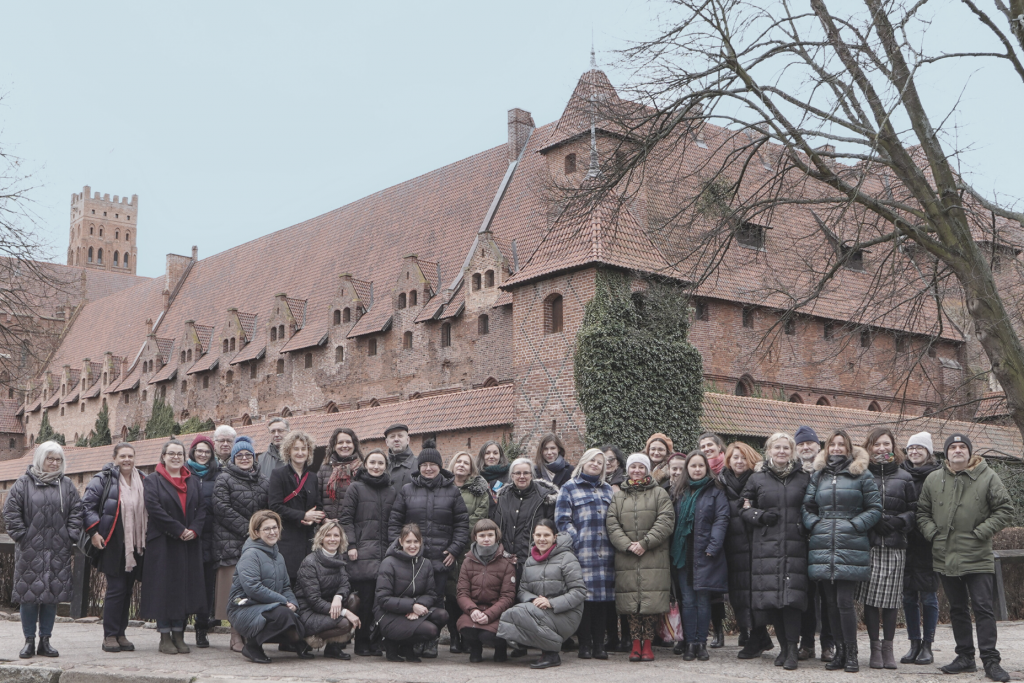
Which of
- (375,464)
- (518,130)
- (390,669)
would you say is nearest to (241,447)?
(375,464)

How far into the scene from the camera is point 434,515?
9297mm

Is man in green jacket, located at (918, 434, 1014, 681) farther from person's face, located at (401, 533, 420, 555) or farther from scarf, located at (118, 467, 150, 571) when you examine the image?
scarf, located at (118, 467, 150, 571)

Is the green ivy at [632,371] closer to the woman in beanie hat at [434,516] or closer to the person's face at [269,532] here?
the woman in beanie hat at [434,516]

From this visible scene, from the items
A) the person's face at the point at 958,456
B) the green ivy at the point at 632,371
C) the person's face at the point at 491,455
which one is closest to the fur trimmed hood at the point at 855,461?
the person's face at the point at 958,456

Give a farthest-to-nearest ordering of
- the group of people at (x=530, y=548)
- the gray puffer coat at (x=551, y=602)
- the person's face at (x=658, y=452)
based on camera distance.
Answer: the person's face at (x=658, y=452), the gray puffer coat at (x=551, y=602), the group of people at (x=530, y=548)

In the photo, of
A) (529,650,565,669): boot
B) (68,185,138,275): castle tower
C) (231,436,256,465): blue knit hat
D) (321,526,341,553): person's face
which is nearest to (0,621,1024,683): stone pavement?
(529,650,565,669): boot

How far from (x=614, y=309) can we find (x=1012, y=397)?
1128 centimetres

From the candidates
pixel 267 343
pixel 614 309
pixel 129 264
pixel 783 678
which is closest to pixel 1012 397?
pixel 783 678

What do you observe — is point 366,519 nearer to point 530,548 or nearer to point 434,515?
point 434,515

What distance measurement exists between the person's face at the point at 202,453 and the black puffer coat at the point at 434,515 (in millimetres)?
1805

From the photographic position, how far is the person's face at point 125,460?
928 centimetres

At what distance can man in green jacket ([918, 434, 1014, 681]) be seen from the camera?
8.30 m

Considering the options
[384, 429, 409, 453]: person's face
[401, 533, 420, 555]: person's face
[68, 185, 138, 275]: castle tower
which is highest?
[68, 185, 138, 275]: castle tower

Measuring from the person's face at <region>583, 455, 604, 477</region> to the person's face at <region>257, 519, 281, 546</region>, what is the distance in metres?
2.63
